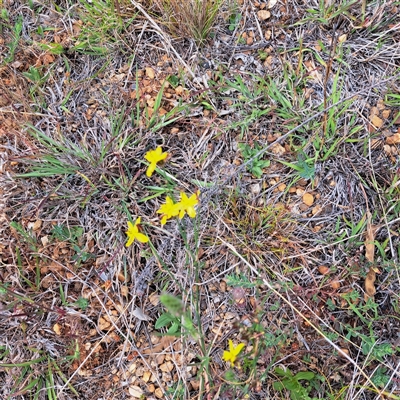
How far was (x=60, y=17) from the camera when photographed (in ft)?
7.36

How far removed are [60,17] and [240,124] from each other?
3.65ft

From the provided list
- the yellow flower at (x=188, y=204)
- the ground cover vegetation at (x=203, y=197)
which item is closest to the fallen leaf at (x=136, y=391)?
the ground cover vegetation at (x=203, y=197)

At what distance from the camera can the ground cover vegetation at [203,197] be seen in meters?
1.79

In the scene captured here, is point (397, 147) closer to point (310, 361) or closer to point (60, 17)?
point (310, 361)

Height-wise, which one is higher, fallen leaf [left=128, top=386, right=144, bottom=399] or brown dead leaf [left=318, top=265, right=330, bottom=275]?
brown dead leaf [left=318, top=265, right=330, bottom=275]

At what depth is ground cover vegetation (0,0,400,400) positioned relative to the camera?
1.79 meters

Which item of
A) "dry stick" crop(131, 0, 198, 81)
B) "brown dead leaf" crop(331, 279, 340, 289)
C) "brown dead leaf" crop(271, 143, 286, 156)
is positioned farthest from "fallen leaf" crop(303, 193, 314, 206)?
"dry stick" crop(131, 0, 198, 81)

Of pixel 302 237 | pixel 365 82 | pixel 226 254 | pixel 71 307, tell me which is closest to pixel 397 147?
pixel 365 82

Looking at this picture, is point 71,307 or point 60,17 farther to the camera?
point 60,17

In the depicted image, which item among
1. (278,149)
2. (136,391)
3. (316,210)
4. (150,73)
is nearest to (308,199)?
(316,210)

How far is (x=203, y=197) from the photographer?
1.94 metres

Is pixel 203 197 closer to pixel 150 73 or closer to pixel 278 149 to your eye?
pixel 278 149

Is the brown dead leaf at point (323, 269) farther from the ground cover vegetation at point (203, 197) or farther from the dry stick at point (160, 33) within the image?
the dry stick at point (160, 33)

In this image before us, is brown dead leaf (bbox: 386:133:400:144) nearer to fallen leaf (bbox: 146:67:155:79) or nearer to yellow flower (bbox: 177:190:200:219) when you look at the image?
yellow flower (bbox: 177:190:200:219)
